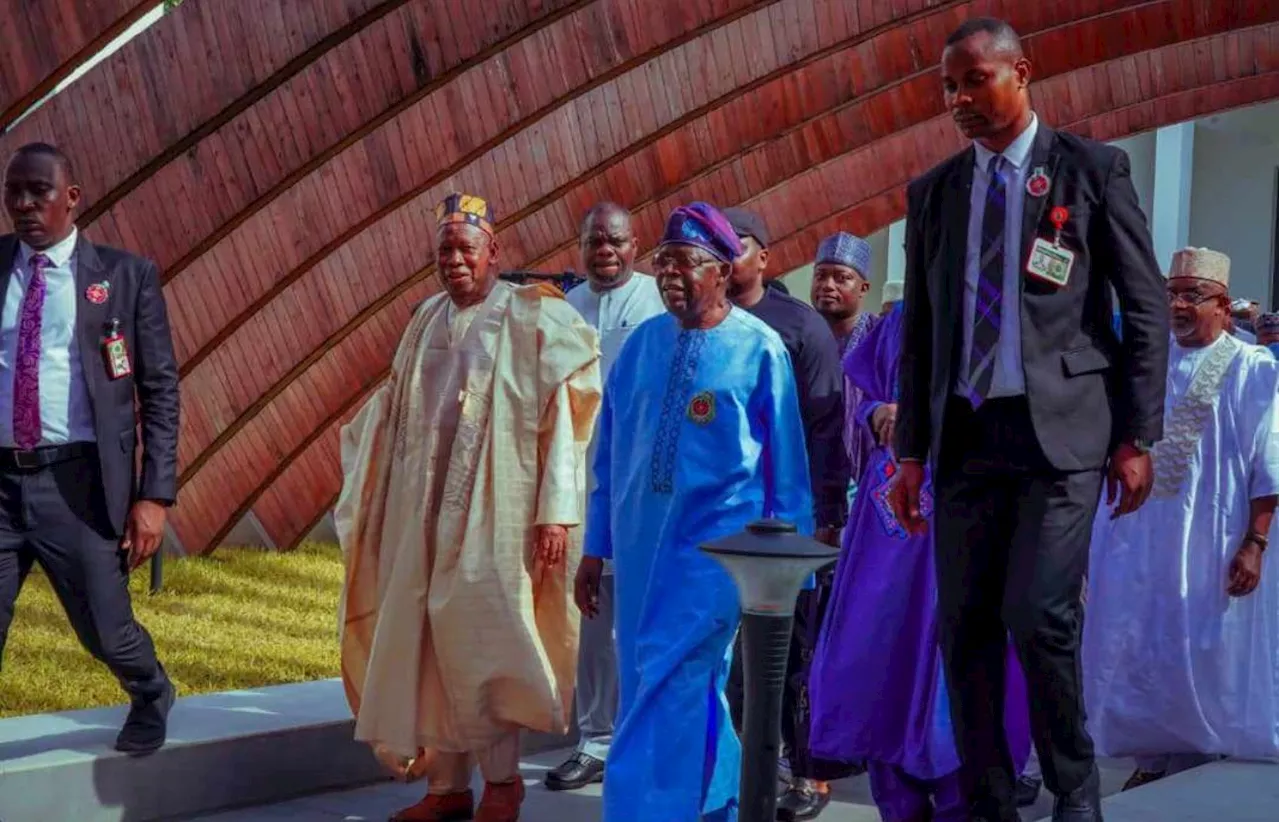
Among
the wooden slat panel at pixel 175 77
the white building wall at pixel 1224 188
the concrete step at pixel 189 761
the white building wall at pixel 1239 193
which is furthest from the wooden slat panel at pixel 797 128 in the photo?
the white building wall at pixel 1239 193

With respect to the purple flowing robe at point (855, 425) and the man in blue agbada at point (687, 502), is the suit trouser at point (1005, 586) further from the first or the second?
the purple flowing robe at point (855, 425)

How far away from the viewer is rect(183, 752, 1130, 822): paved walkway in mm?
6859

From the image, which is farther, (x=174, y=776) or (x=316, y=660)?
(x=316, y=660)

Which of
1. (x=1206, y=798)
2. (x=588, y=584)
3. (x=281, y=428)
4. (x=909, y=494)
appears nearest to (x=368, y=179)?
(x=281, y=428)

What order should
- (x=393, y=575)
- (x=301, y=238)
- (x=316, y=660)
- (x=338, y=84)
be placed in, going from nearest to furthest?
1. (x=393, y=575)
2. (x=316, y=660)
3. (x=338, y=84)
4. (x=301, y=238)

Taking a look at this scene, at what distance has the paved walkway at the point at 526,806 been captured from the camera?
6.86 metres

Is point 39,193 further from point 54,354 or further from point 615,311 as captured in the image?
point 615,311

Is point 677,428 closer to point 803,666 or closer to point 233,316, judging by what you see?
point 803,666

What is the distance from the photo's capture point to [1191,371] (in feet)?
24.9

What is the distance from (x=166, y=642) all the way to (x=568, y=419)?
405 cm

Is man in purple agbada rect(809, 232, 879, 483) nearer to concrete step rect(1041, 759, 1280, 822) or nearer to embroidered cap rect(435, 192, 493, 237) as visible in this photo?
embroidered cap rect(435, 192, 493, 237)

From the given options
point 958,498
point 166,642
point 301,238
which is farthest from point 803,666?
point 301,238

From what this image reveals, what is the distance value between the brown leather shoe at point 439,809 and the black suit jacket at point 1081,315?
2.49 meters

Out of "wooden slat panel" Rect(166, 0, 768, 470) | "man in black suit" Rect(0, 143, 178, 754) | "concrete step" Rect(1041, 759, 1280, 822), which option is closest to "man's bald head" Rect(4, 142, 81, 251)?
"man in black suit" Rect(0, 143, 178, 754)
